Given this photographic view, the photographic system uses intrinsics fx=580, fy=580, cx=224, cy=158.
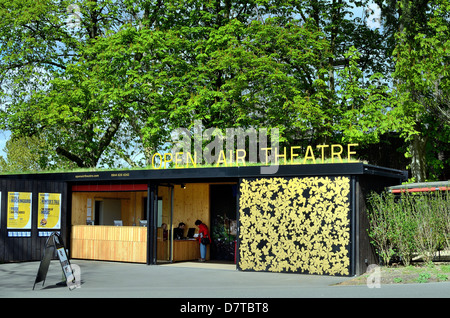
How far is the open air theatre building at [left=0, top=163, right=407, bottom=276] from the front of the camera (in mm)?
15695

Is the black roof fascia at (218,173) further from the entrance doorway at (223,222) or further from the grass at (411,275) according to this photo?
the grass at (411,275)

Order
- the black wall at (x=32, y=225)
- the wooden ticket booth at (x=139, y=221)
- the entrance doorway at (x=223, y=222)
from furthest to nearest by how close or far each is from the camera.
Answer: the entrance doorway at (x=223, y=222), the wooden ticket booth at (x=139, y=221), the black wall at (x=32, y=225)

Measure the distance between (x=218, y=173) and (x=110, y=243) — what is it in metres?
5.17

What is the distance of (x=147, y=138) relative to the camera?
28.5m

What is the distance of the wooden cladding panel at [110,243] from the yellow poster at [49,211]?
2.61ft

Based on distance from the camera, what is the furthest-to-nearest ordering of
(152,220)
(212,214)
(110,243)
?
1. (212,214)
2. (110,243)
3. (152,220)

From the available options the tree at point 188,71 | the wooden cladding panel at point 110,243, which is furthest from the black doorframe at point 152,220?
the tree at point 188,71

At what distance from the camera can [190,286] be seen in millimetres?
13258

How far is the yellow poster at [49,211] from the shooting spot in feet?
66.5

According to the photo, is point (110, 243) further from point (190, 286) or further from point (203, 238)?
point (190, 286)

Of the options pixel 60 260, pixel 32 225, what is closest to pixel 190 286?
pixel 60 260

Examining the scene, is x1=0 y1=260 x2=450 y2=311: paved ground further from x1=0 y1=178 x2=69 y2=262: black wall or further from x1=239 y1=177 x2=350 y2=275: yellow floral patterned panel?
x1=0 y1=178 x2=69 y2=262: black wall

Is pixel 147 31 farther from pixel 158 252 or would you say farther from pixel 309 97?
pixel 158 252
